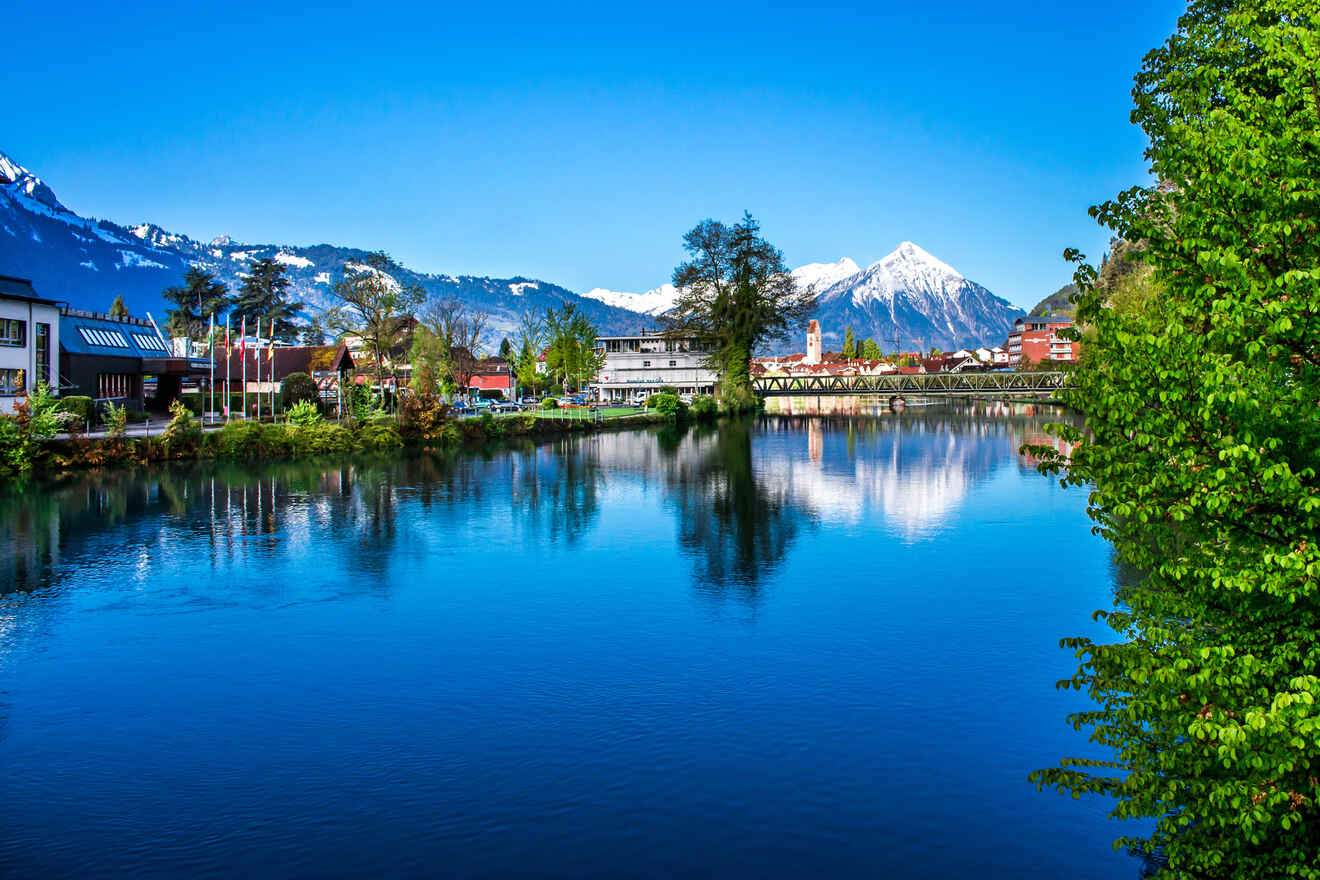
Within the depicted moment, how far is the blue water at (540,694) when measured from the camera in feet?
44.5

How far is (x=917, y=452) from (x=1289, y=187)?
6102 centimetres

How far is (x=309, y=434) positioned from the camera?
6531 cm

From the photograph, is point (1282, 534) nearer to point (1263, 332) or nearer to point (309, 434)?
point (1263, 332)

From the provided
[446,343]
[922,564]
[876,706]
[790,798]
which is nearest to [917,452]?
[922,564]

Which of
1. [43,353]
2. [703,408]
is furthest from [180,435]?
[703,408]

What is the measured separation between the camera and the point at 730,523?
132 ft

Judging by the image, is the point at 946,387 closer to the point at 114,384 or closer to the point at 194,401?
the point at 194,401

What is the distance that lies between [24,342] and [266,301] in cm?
9100

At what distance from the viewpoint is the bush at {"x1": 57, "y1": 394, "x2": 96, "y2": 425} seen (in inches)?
2274

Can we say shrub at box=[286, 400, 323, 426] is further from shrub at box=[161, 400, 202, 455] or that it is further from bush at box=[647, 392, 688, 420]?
bush at box=[647, 392, 688, 420]

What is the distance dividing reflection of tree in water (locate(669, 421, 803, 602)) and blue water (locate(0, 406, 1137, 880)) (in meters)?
0.25

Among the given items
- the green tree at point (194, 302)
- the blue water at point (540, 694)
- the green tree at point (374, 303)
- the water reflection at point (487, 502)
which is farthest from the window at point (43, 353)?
the green tree at point (194, 302)

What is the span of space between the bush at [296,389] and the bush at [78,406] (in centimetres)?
1740

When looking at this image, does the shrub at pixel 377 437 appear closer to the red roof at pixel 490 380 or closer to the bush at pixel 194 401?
the bush at pixel 194 401
